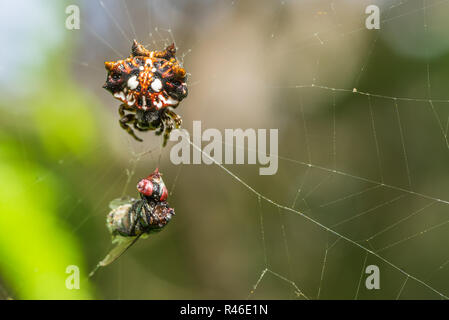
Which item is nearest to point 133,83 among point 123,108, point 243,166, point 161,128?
point 123,108

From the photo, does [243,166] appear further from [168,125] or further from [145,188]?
[145,188]

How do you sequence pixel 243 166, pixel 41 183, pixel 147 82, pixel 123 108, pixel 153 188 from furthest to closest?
pixel 243 166 → pixel 41 183 → pixel 123 108 → pixel 153 188 → pixel 147 82

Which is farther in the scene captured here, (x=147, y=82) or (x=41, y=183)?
(x=41, y=183)

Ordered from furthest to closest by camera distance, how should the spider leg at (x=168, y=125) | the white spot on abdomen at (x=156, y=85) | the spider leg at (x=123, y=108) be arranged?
the spider leg at (x=168, y=125) < the spider leg at (x=123, y=108) < the white spot on abdomen at (x=156, y=85)

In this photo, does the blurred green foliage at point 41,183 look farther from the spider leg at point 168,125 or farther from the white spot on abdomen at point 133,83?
the white spot on abdomen at point 133,83

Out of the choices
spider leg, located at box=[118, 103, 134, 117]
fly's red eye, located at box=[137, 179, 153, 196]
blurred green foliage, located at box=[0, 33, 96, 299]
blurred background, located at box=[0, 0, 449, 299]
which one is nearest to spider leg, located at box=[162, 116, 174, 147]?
spider leg, located at box=[118, 103, 134, 117]

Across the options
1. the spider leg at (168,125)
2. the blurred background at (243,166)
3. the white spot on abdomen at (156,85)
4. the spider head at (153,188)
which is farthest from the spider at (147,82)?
the blurred background at (243,166)

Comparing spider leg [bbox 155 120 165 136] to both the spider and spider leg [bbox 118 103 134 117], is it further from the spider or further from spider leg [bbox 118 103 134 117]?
spider leg [bbox 118 103 134 117]
